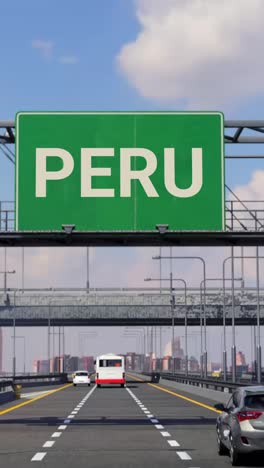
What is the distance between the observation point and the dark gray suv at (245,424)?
16.2 m

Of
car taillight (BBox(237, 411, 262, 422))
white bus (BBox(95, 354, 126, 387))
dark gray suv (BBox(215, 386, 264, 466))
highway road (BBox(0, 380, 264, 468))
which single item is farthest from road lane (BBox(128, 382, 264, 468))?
white bus (BBox(95, 354, 126, 387))

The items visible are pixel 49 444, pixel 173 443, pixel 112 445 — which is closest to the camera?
pixel 112 445

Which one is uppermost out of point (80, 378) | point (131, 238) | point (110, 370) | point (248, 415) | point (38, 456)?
point (131, 238)

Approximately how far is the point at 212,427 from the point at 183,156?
24.3 ft

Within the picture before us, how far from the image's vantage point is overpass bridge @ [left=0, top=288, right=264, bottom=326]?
99.8m

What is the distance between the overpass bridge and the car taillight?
267 feet

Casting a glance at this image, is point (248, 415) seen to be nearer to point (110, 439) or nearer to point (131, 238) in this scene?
point (110, 439)

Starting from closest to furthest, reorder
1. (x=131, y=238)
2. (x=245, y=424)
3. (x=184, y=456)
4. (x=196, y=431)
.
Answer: (x=245, y=424)
(x=184, y=456)
(x=196, y=431)
(x=131, y=238)

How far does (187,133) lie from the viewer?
84.5 ft

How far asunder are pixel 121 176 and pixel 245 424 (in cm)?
1008

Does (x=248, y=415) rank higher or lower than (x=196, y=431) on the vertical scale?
higher

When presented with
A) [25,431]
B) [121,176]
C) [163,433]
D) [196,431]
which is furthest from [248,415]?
[25,431]

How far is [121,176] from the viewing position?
25203 millimetres

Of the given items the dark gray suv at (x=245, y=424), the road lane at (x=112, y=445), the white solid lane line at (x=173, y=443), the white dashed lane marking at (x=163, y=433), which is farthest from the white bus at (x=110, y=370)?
the dark gray suv at (x=245, y=424)
